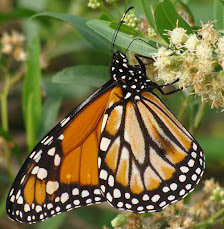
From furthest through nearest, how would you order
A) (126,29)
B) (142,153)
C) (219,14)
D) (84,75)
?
(84,75) → (142,153) → (219,14) → (126,29)

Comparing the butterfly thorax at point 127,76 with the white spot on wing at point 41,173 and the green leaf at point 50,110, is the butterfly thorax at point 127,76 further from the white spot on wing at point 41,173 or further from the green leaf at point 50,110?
the green leaf at point 50,110

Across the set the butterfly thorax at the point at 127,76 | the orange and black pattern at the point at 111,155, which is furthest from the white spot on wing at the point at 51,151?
the butterfly thorax at the point at 127,76

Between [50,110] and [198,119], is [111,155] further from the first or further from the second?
[50,110]

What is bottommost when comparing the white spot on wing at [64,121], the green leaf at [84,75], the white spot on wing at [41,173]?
the white spot on wing at [41,173]

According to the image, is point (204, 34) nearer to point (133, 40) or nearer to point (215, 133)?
point (133, 40)

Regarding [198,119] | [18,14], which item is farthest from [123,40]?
[18,14]

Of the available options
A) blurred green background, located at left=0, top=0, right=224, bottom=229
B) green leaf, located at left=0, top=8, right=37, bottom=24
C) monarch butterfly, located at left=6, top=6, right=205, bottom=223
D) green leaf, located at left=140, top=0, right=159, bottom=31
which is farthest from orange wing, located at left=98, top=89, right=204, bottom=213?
green leaf, located at left=0, top=8, right=37, bottom=24
